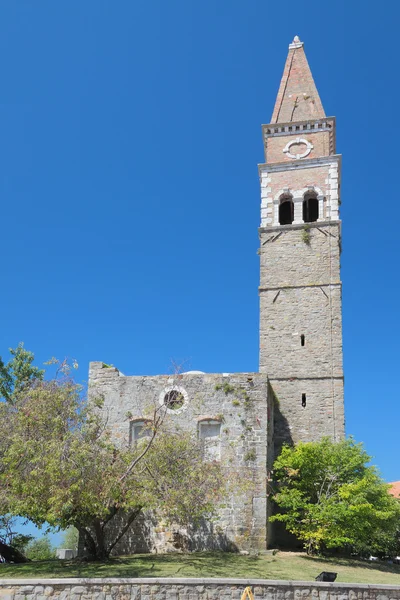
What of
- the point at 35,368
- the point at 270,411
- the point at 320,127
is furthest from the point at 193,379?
the point at 320,127

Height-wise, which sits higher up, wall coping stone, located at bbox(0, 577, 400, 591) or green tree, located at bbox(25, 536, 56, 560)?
wall coping stone, located at bbox(0, 577, 400, 591)

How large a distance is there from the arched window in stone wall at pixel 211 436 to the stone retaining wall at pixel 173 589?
863 centimetres

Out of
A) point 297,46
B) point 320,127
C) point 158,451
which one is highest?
point 297,46

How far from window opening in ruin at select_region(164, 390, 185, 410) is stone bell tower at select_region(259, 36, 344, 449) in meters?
5.09

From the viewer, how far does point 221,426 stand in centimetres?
2222

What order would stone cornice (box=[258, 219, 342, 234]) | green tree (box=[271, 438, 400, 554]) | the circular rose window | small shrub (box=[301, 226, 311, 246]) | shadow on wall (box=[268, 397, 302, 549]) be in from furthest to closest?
1. small shrub (box=[301, 226, 311, 246])
2. stone cornice (box=[258, 219, 342, 234])
3. the circular rose window
4. shadow on wall (box=[268, 397, 302, 549])
5. green tree (box=[271, 438, 400, 554])

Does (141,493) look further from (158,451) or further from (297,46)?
(297,46)

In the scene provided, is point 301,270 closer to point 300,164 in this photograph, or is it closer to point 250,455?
point 300,164

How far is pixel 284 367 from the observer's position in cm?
2647

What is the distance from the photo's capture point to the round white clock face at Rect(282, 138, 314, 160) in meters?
30.3

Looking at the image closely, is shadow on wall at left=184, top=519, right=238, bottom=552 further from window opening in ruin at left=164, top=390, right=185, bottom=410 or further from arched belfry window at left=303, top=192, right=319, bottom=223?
arched belfry window at left=303, top=192, right=319, bottom=223

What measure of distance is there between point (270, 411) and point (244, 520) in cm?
473

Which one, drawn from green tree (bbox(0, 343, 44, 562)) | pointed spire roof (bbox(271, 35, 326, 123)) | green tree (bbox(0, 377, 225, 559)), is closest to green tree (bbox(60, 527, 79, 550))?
green tree (bbox(0, 343, 44, 562))

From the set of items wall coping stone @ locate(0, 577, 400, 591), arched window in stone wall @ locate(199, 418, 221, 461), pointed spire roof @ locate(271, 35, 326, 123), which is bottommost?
wall coping stone @ locate(0, 577, 400, 591)
